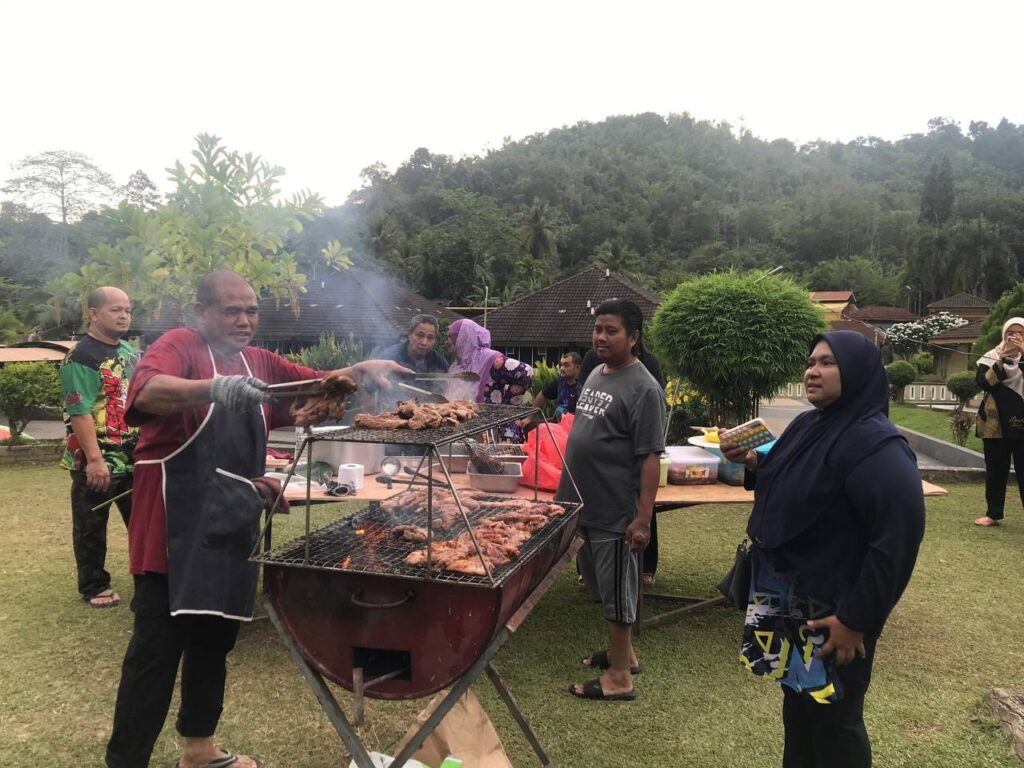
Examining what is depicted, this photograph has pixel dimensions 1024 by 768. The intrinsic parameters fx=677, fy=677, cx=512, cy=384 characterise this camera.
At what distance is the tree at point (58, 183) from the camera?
45.7 feet

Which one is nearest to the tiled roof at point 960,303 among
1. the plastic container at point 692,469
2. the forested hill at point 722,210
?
the forested hill at point 722,210

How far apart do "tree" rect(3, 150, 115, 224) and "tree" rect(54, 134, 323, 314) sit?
9527mm

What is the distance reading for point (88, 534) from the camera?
4.45 metres

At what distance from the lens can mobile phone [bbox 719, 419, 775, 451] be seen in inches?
105

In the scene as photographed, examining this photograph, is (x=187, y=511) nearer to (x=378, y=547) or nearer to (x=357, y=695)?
(x=378, y=547)

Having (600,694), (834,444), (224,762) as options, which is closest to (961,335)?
(600,694)

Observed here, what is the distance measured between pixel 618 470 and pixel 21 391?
31.8ft

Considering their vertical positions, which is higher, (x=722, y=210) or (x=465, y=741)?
(x=722, y=210)

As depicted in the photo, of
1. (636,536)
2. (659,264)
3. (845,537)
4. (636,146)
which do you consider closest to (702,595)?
(636,536)

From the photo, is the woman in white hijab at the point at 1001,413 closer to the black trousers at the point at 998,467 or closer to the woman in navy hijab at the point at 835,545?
the black trousers at the point at 998,467

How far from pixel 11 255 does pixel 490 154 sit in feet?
283

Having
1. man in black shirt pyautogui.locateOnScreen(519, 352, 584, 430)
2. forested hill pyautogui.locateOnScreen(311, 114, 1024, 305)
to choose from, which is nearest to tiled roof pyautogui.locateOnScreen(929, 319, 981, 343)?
forested hill pyautogui.locateOnScreen(311, 114, 1024, 305)

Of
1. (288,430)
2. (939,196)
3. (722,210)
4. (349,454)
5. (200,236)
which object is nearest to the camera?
(349,454)

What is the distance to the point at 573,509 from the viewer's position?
3176 mm
